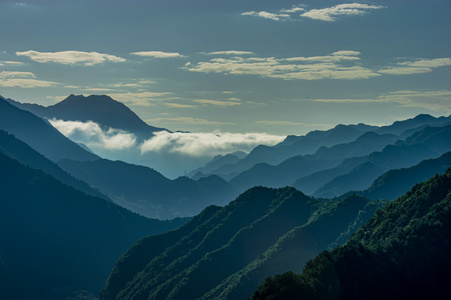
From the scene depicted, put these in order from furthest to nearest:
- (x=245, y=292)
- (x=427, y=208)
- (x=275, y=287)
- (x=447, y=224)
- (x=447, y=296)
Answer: (x=245, y=292)
(x=427, y=208)
(x=447, y=224)
(x=447, y=296)
(x=275, y=287)

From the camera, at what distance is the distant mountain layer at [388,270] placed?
344 feet

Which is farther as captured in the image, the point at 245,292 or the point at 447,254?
the point at 245,292

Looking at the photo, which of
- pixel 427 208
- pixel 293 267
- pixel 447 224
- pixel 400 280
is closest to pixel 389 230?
pixel 427 208

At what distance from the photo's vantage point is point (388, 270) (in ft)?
402

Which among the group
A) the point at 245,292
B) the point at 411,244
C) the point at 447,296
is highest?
the point at 411,244

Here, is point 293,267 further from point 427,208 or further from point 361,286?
point 361,286

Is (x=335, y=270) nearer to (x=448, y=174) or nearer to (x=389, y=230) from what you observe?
(x=389, y=230)

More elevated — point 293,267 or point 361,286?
point 361,286

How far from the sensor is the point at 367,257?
127 metres

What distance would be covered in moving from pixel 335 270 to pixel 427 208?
43.1m

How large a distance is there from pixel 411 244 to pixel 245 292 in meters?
79.0

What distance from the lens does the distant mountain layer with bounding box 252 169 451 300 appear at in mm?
104875

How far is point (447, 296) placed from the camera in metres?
115

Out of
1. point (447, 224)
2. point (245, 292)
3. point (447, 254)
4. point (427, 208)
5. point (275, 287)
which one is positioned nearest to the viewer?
point (275, 287)
